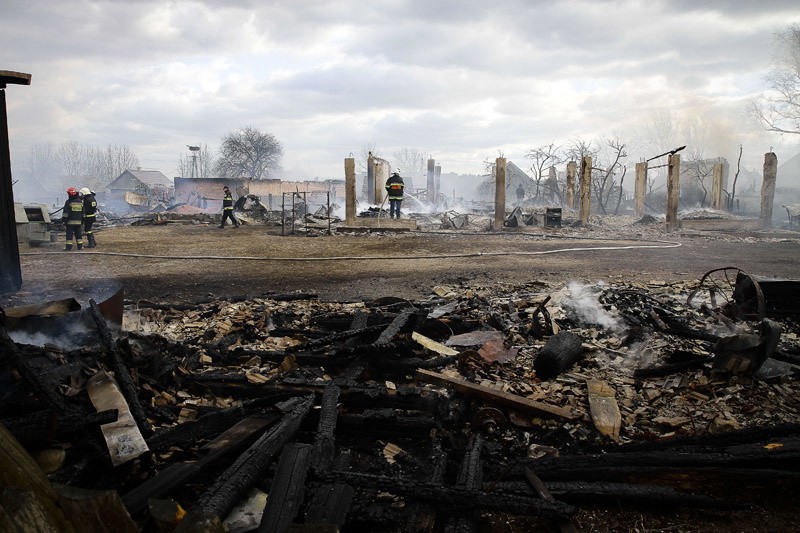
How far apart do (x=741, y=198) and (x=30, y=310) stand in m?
45.0

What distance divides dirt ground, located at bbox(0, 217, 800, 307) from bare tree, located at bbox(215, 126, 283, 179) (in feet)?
125

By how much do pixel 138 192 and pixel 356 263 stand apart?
42.6 meters

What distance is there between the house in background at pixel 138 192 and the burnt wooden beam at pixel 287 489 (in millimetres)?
40897

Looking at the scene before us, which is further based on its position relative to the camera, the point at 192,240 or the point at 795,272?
the point at 192,240

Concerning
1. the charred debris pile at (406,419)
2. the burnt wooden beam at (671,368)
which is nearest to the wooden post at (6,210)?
the charred debris pile at (406,419)

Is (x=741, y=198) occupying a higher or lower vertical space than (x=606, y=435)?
higher

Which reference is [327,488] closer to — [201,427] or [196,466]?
[196,466]

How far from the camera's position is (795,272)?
30.8 feet

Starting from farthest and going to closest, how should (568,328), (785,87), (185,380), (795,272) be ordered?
1. (785,87)
2. (795,272)
3. (568,328)
4. (185,380)

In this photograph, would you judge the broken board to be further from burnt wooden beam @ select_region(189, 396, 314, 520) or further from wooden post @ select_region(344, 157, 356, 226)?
wooden post @ select_region(344, 157, 356, 226)

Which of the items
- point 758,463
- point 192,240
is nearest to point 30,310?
point 758,463

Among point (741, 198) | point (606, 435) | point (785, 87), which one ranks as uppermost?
point (785, 87)

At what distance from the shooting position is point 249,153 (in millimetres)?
52938

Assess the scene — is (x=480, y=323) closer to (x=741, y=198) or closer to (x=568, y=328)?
(x=568, y=328)
